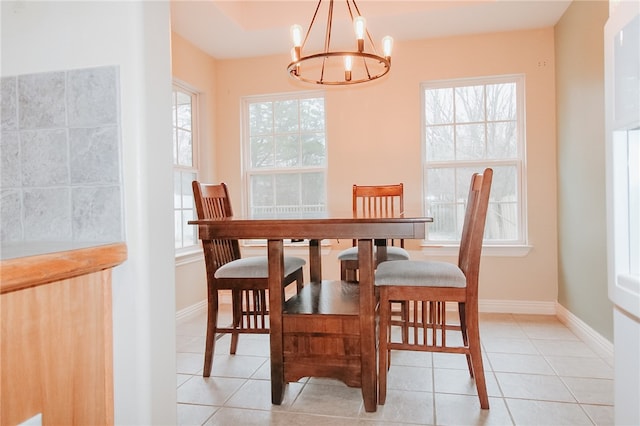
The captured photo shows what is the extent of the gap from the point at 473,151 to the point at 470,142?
3.4 inches

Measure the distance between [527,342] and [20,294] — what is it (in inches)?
116

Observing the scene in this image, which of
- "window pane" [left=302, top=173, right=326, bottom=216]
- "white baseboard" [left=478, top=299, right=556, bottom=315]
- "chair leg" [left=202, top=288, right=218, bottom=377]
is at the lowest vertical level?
"white baseboard" [left=478, top=299, right=556, bottom=315]

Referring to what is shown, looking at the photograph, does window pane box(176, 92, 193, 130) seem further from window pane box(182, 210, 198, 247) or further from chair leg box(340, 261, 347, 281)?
chair leg box(340, 261, 347, 281)

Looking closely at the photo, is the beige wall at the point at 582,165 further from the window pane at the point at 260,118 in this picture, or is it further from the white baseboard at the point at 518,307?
the window pane at the point at 260,118

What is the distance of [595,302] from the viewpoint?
260 cm

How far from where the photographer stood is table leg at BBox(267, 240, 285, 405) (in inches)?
73.2

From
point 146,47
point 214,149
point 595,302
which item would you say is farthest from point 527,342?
point 214,149

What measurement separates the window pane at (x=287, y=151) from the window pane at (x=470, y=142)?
1.50 metres

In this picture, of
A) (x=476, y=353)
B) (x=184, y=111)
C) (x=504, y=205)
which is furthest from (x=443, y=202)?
(x=184, y=111)

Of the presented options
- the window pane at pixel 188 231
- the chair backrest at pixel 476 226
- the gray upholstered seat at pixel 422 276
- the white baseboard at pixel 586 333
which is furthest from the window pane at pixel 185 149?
the white baseboard at pixel 586 333

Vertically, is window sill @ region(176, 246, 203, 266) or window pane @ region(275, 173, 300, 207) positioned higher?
window pane @ region(275, 173, 300, 207)

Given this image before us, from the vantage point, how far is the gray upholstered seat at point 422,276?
6.08 ft

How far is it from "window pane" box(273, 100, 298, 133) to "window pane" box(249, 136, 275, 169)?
156 mm

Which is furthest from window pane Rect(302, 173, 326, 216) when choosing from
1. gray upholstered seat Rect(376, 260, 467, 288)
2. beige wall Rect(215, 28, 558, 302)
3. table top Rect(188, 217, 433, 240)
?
table top Rect(188, 217, 433, 240)
